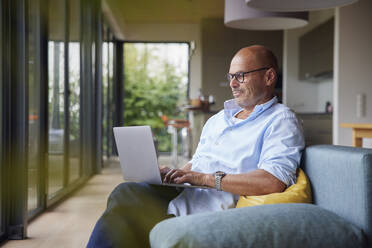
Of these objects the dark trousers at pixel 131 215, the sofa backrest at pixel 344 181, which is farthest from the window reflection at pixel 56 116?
the sofa backrest at pixel 344 181

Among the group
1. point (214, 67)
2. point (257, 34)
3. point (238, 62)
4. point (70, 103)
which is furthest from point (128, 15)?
point (238, 62)

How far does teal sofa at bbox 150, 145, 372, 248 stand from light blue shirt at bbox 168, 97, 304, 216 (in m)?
0.20

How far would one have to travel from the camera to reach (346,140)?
5477 mm

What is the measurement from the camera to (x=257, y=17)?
4.01 m

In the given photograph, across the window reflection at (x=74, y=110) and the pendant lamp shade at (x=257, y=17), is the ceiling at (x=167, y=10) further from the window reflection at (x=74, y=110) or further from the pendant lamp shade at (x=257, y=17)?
the pendant lamp shade at (x=257, y=17)

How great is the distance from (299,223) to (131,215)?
586mm

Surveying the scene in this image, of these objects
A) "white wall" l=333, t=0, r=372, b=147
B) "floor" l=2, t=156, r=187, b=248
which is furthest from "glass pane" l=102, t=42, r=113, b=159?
"white wall" l=333, t=0, r=372, b=147

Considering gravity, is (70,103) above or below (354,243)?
above

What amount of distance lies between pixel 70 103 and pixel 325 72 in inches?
170

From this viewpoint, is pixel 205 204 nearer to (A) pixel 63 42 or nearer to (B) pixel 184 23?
(A) pixel 63 42

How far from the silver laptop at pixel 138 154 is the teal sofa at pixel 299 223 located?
0.45 m

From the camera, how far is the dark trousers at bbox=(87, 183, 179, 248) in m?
1.34

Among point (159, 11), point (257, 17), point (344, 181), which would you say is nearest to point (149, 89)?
point (159, 11)

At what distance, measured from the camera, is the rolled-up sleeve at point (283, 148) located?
158cm
